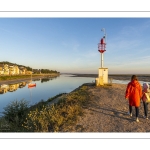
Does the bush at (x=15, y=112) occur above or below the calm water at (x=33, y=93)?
above

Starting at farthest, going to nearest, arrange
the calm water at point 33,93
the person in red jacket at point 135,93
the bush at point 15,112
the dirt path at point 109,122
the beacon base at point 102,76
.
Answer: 1. the calm water at point 33,93
2. the beacon base at point 102,76
3. the bush at point 15,112
4. the person in red jacket at point 135,93
5. the dirt path at point 109,122

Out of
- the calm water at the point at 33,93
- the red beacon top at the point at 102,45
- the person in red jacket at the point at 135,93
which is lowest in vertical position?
the calm water at the point at 33,93

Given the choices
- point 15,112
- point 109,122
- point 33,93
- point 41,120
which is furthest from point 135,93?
point 33,93

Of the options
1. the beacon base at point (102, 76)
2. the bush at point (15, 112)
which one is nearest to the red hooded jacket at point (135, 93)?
the bush at point (15, 112)

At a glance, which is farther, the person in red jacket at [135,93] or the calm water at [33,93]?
the calm water at [33,93]

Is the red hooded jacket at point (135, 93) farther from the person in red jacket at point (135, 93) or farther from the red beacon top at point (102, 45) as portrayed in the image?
the red beacon top at point (102, 45)

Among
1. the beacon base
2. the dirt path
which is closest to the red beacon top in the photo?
the beacon base

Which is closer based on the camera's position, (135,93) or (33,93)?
(135,93)

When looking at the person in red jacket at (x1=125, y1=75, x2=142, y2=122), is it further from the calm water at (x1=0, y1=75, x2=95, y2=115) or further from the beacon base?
the calm water at (x1=0, y1=75, x2=95, y2=115)

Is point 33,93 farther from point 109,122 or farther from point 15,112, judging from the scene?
point 109,122

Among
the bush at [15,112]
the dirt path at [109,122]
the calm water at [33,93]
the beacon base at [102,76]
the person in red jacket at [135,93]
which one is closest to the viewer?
the dirt path at [109,122]
